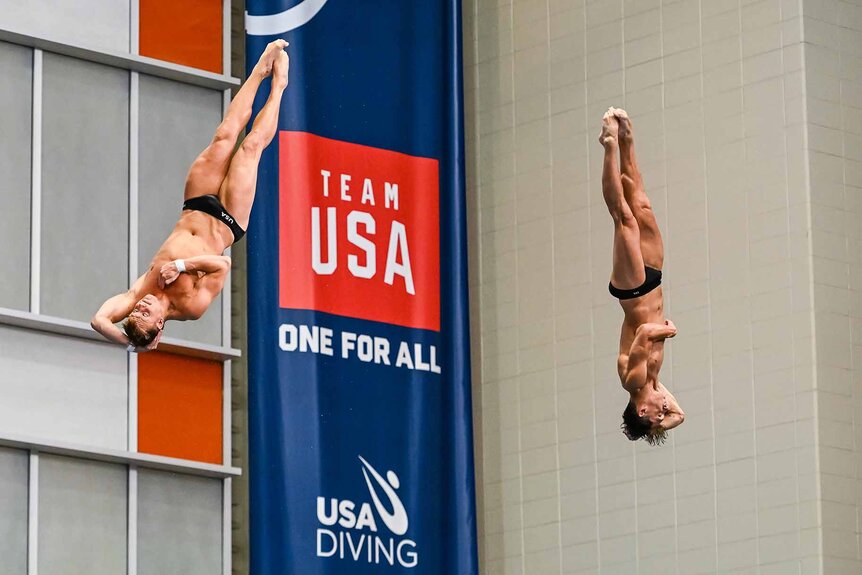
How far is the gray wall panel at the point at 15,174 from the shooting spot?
65.9 feet

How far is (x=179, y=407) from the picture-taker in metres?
21.0

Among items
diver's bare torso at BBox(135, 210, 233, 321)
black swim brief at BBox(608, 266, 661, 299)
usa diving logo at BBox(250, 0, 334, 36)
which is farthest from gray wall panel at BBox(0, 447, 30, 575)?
black swim brief at BBox(608, 266, 661, 299)

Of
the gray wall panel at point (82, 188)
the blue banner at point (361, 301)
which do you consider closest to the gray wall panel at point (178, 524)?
the blue banner at point (361, 301)

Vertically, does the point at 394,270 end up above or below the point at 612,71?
below

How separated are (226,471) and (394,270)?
2.50 m

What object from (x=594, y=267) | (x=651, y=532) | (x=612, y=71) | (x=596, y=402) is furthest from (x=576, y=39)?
(x=651, y=532)

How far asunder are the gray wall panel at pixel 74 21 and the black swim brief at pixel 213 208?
537cm

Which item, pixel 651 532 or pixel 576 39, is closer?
pixel 651 532

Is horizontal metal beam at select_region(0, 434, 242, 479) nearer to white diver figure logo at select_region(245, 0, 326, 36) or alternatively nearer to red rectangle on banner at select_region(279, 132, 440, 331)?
red rectangle on banner at select_region(279, 132, 440, 331)

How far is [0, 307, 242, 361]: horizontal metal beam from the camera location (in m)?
20.0

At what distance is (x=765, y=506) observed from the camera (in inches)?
736

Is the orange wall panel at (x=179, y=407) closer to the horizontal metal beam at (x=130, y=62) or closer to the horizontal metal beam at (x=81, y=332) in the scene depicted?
the horizontal metal beam at (x=81, y=332)

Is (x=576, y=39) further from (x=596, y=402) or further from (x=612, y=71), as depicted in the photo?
(x=596, y=402)

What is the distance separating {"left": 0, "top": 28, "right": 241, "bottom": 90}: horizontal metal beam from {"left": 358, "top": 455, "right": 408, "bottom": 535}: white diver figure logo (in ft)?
13.4
